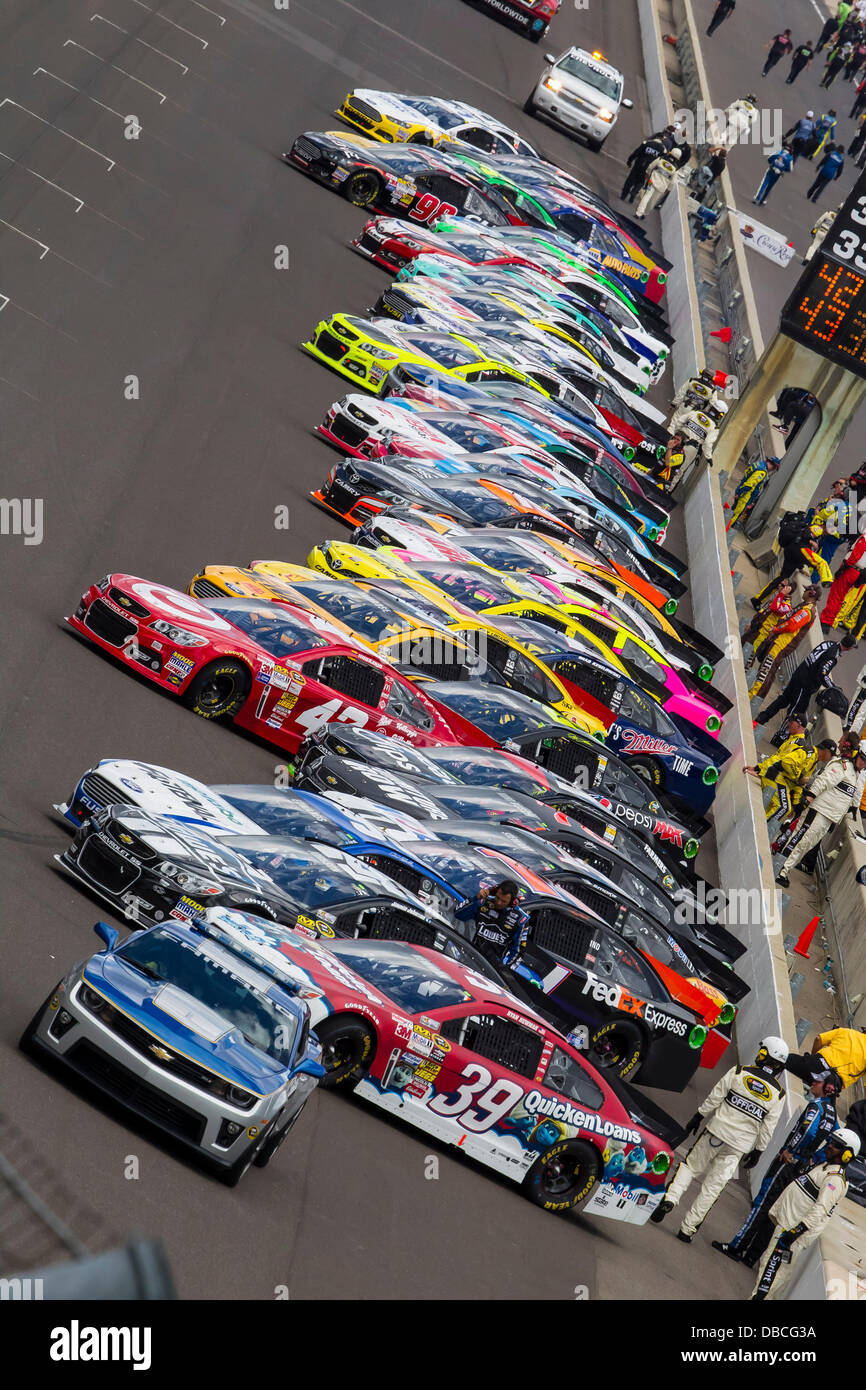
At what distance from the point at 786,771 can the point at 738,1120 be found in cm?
854

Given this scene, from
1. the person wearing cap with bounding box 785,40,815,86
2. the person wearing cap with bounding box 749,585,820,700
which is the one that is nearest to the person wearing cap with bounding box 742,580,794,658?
the person wearing cap with bounding box 749,585,820,700

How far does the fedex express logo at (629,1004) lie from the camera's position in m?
16.8

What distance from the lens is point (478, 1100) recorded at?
13898 millimetres

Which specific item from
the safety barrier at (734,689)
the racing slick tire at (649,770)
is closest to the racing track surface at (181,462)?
the safety barrier at (734,689)

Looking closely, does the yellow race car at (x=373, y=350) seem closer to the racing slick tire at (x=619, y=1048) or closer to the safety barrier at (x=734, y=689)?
the safety barrier at (x=734, y=689)

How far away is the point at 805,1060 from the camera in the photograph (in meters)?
16.6

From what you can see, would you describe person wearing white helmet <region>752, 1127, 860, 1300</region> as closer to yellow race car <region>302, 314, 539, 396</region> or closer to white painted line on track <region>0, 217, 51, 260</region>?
yellow race car <region>302, 314, 539, 396</region>

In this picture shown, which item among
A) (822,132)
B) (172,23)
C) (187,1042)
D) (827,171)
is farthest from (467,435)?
(822,132)
